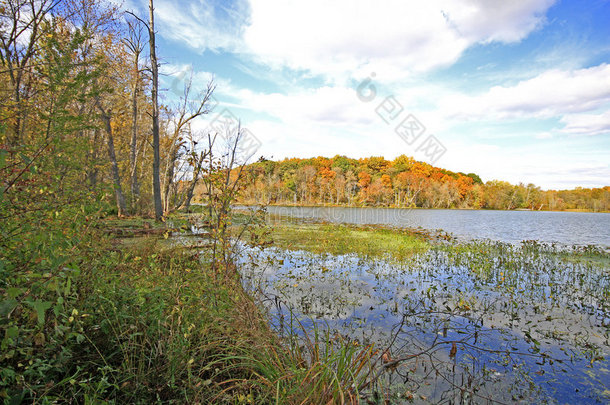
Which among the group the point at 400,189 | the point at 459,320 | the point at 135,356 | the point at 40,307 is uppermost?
the point at 400,189

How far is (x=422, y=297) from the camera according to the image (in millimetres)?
6410

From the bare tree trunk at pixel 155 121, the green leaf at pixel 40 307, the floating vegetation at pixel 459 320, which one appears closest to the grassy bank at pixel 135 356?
the green leaf at pixel 40 307

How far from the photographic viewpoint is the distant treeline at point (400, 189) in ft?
239

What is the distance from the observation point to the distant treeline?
239 feet

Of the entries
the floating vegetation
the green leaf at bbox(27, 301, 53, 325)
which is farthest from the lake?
the green leaf at bbox(27, 301, 53, 325)

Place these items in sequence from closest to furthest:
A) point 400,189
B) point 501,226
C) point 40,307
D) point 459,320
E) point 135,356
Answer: point 40,307
point 135,356
point 459,320
point 501,226
point 400,189

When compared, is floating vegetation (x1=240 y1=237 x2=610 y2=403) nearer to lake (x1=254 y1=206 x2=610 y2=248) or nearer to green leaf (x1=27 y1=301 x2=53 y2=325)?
green leaf (x1=27 y1=301 x2=53 y2=325)

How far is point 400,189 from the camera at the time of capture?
7094 cm

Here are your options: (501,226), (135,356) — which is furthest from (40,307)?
(501,226)

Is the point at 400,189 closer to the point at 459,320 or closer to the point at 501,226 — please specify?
the point at 501,226

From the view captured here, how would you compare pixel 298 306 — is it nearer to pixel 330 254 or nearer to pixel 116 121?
pixel 330 254

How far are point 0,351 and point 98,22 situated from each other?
56.2ft

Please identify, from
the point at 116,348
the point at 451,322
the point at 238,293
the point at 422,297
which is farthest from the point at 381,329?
the point at 116,348

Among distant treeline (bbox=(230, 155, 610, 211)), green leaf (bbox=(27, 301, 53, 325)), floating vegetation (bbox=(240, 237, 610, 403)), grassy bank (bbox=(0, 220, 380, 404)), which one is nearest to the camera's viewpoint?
green leaf (bbox=(27, 301, 53, 325))
